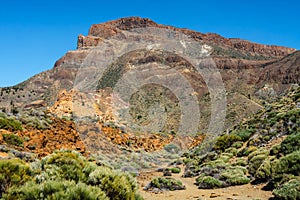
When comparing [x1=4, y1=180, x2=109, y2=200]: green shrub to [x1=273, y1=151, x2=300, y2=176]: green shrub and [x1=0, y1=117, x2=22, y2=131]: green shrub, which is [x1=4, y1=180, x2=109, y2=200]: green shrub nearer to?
[x1=273, y1=151, x2=300, y2=176]: green shrub

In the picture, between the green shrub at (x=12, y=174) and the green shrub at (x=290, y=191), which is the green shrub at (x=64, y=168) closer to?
the green shrub at (x=12, y=174)

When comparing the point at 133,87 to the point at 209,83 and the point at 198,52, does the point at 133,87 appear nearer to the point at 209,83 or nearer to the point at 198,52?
the point at 209,83

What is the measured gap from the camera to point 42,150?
49.9 feet

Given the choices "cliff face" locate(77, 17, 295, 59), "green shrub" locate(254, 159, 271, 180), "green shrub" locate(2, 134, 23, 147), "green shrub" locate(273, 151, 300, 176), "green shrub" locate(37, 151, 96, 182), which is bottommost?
"green shrub" locate(254, 159, 271, 180)

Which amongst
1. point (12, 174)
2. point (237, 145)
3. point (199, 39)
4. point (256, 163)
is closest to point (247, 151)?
point (237, 145)

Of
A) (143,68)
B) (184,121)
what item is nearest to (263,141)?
(184,121)

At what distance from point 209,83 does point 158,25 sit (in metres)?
98.6

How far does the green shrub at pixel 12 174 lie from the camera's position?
4852mm

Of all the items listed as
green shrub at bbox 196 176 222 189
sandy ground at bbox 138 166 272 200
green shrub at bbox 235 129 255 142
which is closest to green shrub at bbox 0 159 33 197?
sandy ground at bbox 138 166 272 200

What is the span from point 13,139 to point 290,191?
12.2 metres

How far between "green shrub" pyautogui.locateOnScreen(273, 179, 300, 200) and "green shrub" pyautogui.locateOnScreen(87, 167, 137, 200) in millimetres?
4511

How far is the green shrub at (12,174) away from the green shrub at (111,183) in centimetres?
108

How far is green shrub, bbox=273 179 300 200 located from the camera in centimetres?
757

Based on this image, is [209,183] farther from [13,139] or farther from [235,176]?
[13,139]
